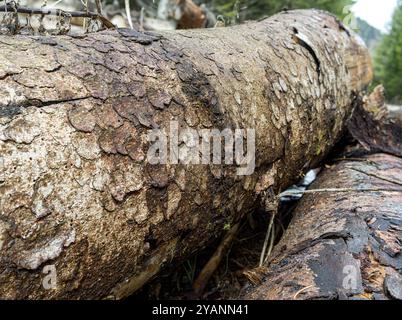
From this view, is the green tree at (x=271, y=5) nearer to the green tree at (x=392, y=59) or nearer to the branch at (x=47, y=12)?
the branch at (x=47, y=12)

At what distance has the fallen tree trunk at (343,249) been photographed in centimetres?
81

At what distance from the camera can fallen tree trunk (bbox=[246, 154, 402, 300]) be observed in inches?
32.0

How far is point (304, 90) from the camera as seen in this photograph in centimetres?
150

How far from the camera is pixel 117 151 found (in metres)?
0.81

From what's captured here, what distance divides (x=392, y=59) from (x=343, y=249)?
12.5 meters

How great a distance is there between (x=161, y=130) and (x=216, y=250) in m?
0.78

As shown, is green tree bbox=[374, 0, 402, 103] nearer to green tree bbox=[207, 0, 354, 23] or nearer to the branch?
green tree bbox=[207, 0, 354, 23]

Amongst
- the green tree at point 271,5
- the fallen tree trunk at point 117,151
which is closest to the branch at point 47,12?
the fallen tree trunk at point 117,151

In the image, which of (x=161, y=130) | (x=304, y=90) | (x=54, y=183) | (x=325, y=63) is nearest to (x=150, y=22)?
(x=325, y=63)

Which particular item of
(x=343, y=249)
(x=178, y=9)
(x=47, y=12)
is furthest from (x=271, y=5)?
(x=343, y=249)

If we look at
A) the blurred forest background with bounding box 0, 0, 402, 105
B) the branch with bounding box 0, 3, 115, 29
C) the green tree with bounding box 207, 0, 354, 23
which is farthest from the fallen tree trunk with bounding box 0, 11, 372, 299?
the green tree with bounding box 207, 0, 354, 23

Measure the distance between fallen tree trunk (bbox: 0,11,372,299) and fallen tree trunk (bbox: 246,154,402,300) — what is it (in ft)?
0.63

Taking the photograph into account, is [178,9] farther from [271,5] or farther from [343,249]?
[343,249]
